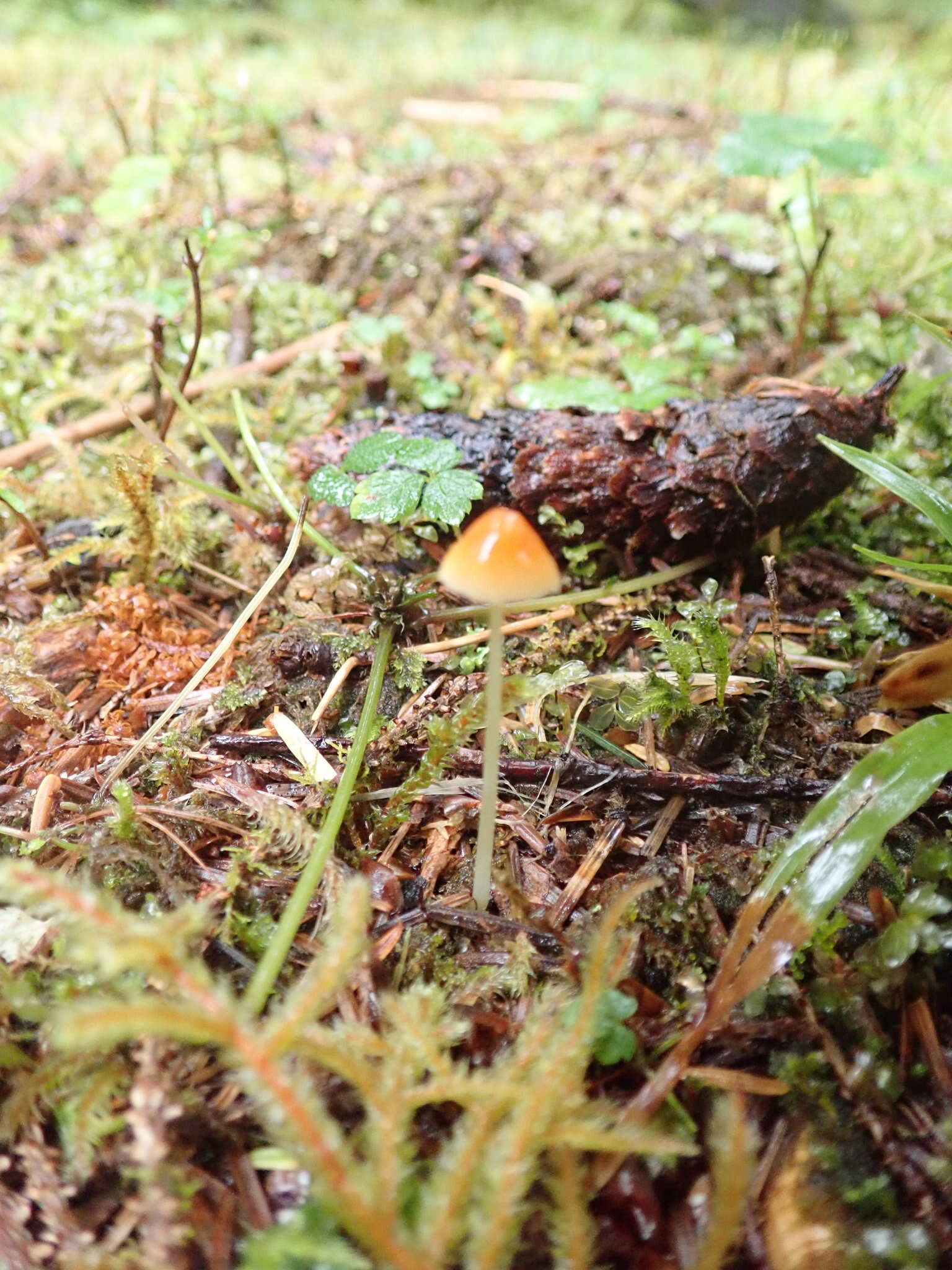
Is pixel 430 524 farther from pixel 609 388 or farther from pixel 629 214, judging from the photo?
pixel 629 214

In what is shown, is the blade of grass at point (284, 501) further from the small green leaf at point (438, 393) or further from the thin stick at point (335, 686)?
the small green leaf at point (438, 393)

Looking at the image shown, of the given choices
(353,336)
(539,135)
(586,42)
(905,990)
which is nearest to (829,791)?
(905,990)

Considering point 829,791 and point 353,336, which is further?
point 353,336

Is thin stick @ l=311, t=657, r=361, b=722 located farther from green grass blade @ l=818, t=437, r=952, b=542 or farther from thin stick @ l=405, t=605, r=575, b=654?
green grass blade @ l=818, t=437, r=952, b=542

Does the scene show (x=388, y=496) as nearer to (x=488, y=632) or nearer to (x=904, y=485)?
(x=488, y=632)

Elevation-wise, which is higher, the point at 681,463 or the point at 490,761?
the point at 681,463

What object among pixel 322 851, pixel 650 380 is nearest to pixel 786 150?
pixel 650 380
